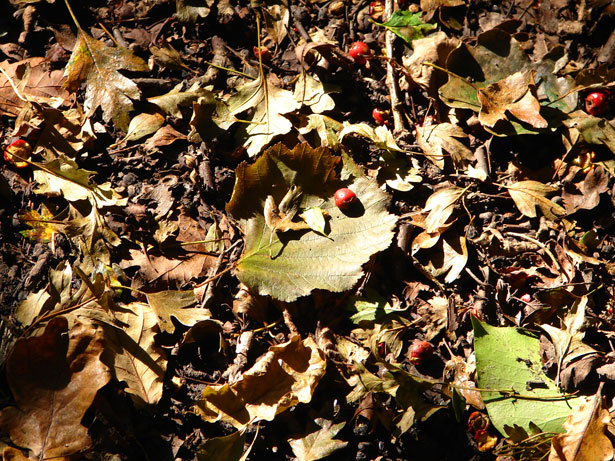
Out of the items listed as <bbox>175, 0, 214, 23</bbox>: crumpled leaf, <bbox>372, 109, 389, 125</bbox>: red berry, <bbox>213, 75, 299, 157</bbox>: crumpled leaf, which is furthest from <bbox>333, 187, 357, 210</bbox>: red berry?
<bbox>175, 0, 214, 23</bbox>: crumpled leaf

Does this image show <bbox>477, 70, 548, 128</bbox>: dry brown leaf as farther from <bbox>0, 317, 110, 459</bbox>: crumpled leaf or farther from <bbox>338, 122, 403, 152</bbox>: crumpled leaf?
<bbox>0, 317, 110, 459</bbox>: crumpled leaf

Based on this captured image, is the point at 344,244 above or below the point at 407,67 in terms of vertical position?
below

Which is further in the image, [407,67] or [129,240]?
[407,67]

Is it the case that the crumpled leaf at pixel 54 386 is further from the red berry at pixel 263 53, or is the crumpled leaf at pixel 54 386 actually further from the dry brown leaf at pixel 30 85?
the red berry at pixel 263 53

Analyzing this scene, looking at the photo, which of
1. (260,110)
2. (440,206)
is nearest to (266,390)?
(440,206)

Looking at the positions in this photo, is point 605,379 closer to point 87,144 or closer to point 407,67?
point 407,67

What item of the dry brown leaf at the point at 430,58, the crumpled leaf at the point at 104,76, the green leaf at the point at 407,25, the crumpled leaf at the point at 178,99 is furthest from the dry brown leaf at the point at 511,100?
the crumpled leaf at the point at 104,76

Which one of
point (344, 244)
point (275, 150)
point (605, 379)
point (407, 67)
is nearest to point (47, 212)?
point (275, 150)
